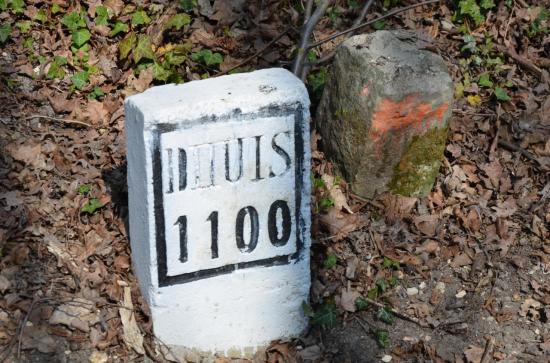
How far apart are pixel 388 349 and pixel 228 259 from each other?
992 millimetres

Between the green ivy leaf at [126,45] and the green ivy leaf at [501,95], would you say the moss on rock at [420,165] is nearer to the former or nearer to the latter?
the green ivy leaf at [501,95]

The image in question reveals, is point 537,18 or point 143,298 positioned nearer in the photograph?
point 143,298

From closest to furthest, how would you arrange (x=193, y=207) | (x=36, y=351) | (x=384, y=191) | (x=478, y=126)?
(x=193, y=207), (x=36, y=351), (x=384, y=191), (x=478, y=126)

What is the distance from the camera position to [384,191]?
527 cm

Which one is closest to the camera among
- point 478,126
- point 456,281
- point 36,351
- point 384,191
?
point 36,351

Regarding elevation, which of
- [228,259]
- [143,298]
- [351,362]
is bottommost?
[351,362]

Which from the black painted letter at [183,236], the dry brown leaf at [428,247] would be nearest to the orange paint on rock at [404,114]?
the dry brown leaf at [428,247]

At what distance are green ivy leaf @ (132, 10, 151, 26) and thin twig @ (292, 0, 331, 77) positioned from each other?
1.07 metres

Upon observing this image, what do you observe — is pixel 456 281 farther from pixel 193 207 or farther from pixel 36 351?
pixel 36 351

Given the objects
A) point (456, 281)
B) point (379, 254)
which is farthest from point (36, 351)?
point (456, 281)

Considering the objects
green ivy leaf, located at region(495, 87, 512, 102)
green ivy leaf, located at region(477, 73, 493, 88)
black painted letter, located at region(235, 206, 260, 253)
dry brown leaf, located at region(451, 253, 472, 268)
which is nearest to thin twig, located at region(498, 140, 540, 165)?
green ivy leaf, located at region(495, 87, 512, 102)

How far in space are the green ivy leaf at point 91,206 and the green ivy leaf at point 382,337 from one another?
5.32ft

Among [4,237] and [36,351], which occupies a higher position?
[4,237]

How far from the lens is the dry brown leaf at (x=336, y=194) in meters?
5.17
